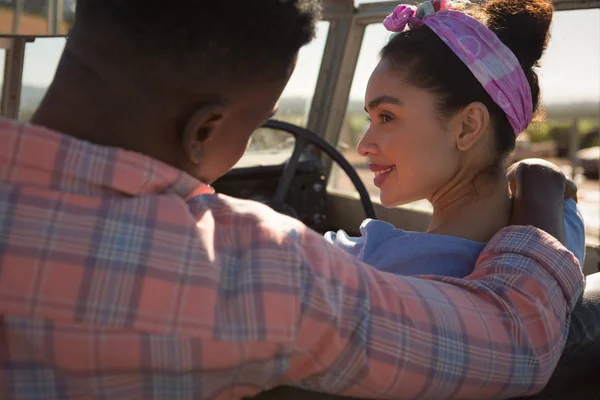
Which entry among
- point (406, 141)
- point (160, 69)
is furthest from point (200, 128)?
point (406, 141)

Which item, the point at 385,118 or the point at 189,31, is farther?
the point at 385,118

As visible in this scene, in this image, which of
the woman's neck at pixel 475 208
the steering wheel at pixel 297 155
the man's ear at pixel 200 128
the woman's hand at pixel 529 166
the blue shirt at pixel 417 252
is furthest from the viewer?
the steering wheel at pixel 297 155

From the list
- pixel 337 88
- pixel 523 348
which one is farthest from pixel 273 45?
pixel 337 88

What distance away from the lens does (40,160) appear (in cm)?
93

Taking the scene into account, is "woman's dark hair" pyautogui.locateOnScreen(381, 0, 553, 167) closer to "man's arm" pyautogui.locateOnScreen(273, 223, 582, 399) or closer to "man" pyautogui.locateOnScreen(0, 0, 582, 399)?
"man's arm" pyautogui.locateOnScreen(273, 223, 582, 399)

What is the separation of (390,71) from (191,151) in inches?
34.2

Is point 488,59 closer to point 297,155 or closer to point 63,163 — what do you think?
point 63,163

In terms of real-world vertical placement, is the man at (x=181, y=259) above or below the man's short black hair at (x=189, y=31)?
below

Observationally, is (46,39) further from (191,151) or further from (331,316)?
(331,316)

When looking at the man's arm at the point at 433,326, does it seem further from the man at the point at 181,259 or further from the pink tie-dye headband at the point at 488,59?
the pink tie-dye headband at the point at 488,59

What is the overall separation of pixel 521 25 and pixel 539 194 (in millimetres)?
381

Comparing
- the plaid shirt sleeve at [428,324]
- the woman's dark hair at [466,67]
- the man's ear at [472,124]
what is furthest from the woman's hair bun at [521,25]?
the plaid shirt sleeve at [428,324]

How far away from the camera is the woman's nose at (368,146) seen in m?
1.80

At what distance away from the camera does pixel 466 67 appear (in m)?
1.72
